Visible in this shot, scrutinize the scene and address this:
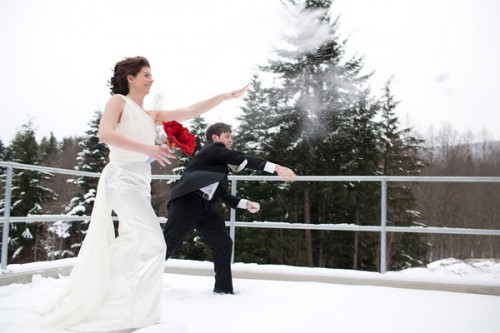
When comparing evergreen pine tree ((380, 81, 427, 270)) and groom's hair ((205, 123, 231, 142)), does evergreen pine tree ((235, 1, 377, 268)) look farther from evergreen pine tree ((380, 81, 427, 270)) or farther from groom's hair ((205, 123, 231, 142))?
groom's hair ((205, 123, 231, 142))

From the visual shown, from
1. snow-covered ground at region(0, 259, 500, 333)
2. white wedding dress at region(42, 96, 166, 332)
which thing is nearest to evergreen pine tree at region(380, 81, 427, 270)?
snow-covered ground at region(0, 259, 500, 333)

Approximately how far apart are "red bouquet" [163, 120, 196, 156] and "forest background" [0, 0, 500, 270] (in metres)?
19.9

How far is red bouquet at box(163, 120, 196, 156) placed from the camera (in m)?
2.64

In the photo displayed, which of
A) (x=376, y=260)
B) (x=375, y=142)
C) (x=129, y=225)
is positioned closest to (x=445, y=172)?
(x=375, y=142)

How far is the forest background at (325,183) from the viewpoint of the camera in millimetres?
23094

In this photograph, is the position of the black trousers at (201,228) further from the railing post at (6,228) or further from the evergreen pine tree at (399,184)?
the evergreen pine tree at (399,184)

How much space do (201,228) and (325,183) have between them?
1989 cm

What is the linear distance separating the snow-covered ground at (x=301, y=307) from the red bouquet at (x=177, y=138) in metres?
1.09

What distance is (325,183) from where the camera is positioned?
23.4 m

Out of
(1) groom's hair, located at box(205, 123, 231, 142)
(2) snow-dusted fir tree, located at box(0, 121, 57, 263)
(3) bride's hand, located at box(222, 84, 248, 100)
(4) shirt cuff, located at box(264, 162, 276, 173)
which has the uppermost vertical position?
(3) bride's hand, located at box(222, 84, 248, 100)

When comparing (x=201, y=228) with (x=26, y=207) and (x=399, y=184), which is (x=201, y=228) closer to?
(x=399, y=184)

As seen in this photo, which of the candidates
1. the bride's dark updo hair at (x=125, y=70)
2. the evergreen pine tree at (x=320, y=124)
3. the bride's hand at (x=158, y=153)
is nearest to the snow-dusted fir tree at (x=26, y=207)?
the evergreen pine tree at (x=320, y=124)

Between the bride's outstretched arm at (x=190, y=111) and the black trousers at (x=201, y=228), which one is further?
the black trousers at (x=201, y=228)

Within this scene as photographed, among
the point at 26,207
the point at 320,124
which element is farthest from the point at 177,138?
the point at 26,207
